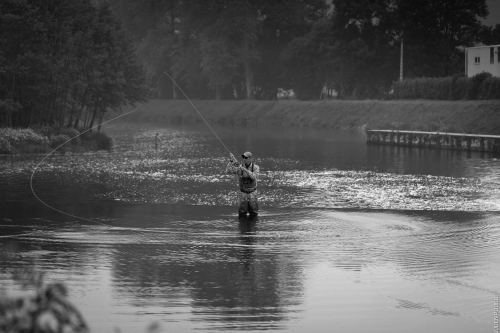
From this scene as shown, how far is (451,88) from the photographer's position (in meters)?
70.5

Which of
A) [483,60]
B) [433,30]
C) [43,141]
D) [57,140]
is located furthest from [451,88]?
[43,141]

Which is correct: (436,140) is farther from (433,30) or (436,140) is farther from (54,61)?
(433,30)

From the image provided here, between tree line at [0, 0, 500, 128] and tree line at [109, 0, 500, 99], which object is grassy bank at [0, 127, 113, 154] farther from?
tree line at [109, 0, 500, 99]

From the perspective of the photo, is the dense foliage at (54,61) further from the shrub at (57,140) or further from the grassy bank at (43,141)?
the shrub at (57,140)

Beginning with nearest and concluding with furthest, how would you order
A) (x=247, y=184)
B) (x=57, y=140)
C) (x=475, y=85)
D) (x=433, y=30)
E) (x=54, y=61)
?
(x=247, y=184) < (x=57, y=140) < (x=54, y=61) < (x=475, y=85) < (x=433, y=30)

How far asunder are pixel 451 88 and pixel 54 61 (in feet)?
117

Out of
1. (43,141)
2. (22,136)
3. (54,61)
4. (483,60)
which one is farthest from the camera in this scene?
(483,60)

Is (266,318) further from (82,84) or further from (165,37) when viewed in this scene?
(165,37)

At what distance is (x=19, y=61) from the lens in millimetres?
47438

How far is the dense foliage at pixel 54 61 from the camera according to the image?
47.8 m

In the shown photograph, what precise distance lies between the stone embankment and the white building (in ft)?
93.0

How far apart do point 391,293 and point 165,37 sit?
111 m

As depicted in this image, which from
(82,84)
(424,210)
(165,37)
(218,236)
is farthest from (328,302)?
(165,37)

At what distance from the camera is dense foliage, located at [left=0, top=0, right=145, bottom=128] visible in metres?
47.8
